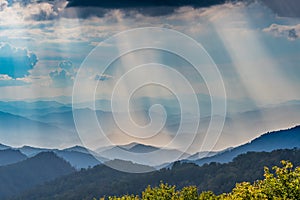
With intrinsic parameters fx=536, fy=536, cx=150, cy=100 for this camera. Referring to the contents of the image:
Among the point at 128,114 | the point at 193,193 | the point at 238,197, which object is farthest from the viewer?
the point at 128,114

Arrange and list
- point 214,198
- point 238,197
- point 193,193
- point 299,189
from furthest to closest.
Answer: point 193,193 < point 214,198 < point 238,197 < point 299,189

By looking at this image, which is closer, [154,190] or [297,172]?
[297,172]

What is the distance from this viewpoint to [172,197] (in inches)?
3482

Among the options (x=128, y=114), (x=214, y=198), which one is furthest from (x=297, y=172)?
(x=128, y=114)

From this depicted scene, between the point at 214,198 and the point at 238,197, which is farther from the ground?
the point at 238,197

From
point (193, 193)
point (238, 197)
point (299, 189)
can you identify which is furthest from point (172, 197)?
point (299, 189)

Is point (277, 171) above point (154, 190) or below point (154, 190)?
above

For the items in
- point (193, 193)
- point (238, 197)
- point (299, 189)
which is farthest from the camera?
point (193, 193)

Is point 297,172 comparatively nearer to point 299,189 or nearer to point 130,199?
point 299,189

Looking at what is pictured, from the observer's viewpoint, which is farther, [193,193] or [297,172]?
[193,193]

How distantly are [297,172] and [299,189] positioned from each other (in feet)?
10.8

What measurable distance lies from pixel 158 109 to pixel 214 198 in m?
116

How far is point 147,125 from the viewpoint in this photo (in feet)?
655

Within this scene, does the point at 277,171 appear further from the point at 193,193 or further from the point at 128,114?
the point at 128,114
